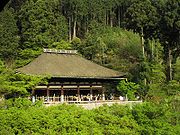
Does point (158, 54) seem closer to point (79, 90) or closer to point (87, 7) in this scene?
point (79, 90)

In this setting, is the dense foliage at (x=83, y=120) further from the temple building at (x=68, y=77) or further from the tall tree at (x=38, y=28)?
the tall tree at (x=38, y=28)

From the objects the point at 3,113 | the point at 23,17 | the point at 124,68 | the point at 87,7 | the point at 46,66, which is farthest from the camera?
the point at 87,7

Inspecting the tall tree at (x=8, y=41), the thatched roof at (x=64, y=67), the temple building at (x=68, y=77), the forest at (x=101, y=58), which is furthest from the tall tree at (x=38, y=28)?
the temple building at (x=68, y=77)

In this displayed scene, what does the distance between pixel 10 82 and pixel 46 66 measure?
3.96 m

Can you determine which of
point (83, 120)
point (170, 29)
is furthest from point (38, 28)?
point (83, 120)

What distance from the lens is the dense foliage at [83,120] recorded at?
642 inches

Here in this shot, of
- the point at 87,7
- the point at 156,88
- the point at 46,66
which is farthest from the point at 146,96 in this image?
the point at 87,7

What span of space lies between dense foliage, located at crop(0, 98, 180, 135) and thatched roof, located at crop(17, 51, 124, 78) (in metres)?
3.28

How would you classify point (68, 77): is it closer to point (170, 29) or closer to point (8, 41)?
point (170, 29)

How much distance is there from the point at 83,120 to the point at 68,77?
14.0 ft

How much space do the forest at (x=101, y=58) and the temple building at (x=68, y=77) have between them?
1248 mm

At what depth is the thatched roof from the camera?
833 inches

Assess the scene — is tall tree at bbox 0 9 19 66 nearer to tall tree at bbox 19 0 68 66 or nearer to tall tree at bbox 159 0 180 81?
tall tree at bbox 19 0 68 66

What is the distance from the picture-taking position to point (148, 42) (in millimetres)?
29297
